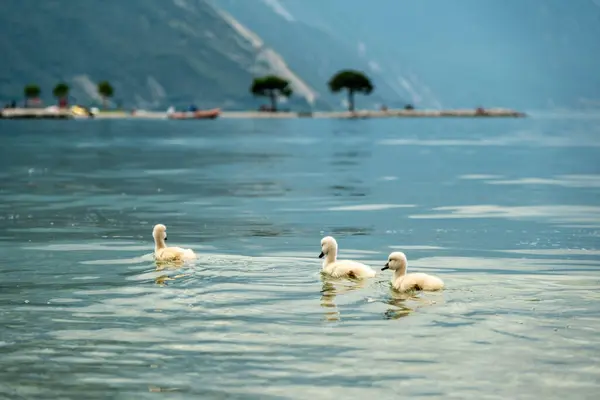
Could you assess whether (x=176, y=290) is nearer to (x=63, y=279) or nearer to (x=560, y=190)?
(x=63, y=279)

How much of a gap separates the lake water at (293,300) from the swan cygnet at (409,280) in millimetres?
357

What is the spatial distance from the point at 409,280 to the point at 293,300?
103 inches

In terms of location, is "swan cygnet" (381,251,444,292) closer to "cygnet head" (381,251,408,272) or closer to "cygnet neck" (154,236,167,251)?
"cygnet head" (381,251,408,272)

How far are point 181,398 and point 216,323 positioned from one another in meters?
5.24

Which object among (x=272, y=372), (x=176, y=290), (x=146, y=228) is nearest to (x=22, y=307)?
(x=176, y=290)

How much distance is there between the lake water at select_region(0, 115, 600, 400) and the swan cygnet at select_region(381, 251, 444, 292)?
1.17 ft

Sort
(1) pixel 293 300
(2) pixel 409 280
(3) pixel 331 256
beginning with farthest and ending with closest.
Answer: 1. (3) pixel 331 256
2. (2) pixel 409 280
3. (1) pixel 293 300

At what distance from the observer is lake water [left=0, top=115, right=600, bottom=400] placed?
762 inches

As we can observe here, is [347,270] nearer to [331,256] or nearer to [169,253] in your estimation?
[331,256]

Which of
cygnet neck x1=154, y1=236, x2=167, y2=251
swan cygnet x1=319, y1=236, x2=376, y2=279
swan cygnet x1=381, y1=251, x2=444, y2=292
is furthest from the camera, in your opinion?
cygnet neck x1=154, y1=236, x2=167, y2=251

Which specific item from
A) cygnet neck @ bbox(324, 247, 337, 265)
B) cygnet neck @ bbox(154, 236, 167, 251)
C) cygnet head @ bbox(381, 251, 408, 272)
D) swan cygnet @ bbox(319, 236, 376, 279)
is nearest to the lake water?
swan cygnet @ bbox(319, 236, 376, 279)

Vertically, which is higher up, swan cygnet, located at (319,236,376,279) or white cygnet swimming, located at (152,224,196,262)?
white cygnet swimming, located at (152,224,196,262)

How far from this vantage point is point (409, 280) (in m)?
26.4

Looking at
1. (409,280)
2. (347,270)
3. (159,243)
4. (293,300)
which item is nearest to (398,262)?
(409,280)
